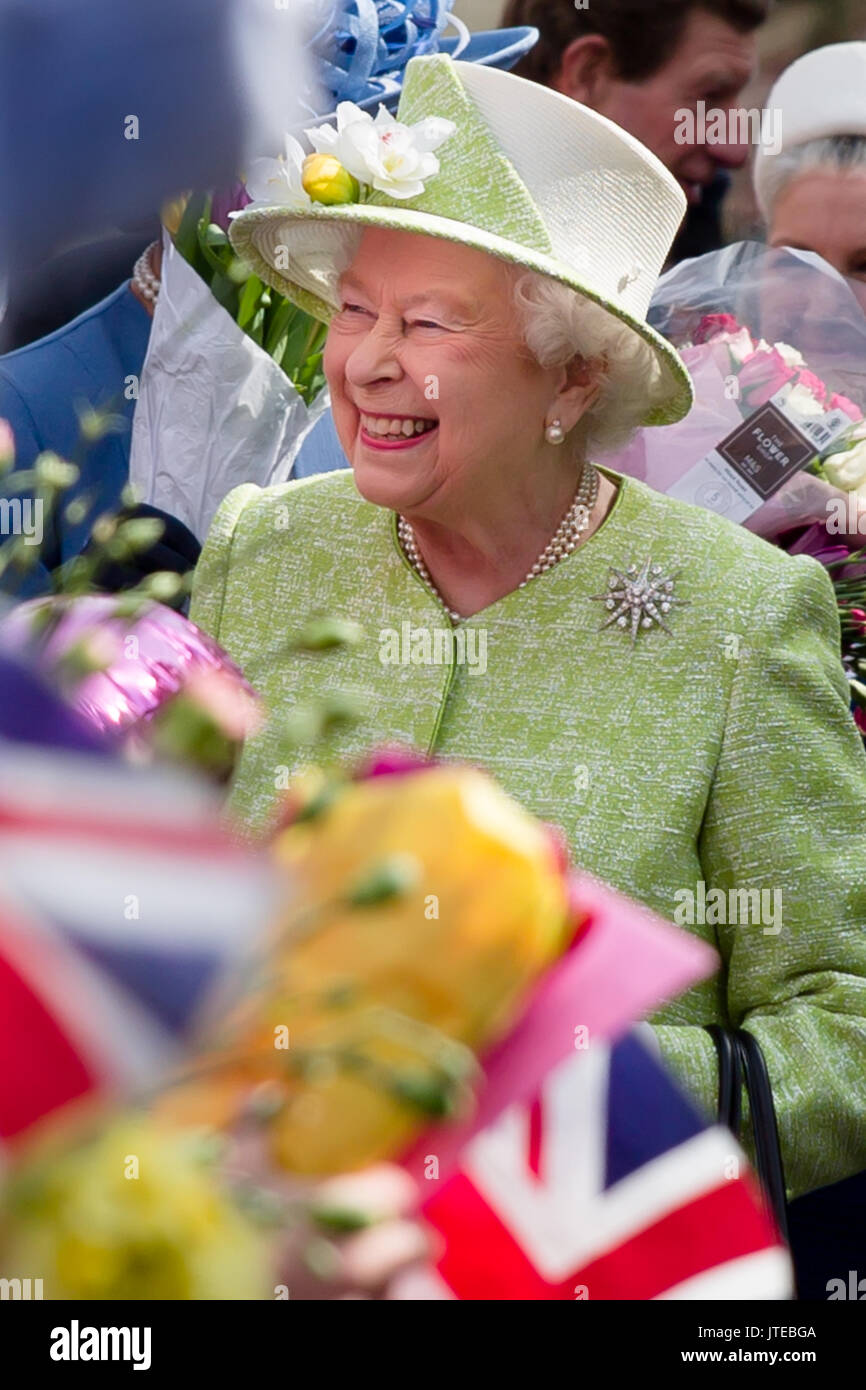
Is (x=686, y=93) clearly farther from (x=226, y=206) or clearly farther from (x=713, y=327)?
(x=226, y=206)

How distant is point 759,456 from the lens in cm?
241

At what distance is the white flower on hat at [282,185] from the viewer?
208 centimetres

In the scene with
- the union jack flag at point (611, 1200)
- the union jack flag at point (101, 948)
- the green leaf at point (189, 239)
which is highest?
the green leaf at point (189, 239)

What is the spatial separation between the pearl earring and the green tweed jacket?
0.12 meters

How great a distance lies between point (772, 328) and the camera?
2.68 m

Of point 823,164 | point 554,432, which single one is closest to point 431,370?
point 554,432

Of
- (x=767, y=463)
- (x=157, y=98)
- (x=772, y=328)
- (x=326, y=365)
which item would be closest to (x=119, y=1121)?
(x=157, y=98)

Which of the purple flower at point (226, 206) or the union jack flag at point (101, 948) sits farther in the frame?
the purple flower at point (226, 206)

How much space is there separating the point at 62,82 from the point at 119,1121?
0.38m

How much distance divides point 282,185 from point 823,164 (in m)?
1.20

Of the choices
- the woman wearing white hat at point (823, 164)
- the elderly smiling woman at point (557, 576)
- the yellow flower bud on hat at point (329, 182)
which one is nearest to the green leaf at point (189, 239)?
the elderly smiling woman at point (557, 576)

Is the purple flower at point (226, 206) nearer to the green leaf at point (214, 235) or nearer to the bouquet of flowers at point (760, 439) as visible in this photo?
the green leaf at point (214, 235)

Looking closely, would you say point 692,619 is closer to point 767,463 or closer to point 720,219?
point 767,463

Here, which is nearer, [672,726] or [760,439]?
[672,726]
